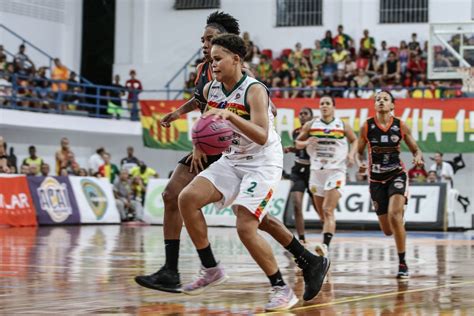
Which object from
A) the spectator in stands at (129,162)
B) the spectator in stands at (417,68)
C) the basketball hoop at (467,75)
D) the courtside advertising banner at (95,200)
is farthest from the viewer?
the spectator in stands at (129,162)

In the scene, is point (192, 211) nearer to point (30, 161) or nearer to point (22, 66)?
point (30, 161)

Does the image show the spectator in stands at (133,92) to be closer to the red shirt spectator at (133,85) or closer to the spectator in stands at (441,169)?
the red shirt spectator at (133,85)

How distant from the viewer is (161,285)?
Result: 9.10m

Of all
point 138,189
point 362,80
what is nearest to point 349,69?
point 362,80

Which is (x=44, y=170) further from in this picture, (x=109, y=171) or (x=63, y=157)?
(x=109, y=171)

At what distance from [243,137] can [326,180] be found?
264 inches

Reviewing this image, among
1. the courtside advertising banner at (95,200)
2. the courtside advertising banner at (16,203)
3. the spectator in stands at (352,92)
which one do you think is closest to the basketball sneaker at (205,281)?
the courtside advertising banner at (16,203)

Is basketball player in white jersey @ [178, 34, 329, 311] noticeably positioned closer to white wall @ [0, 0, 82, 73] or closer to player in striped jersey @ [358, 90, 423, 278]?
player in striped jersey @ [358, 90, 423, 278]

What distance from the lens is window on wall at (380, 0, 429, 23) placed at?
113 ft

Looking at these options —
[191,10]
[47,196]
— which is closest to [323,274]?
[47,196]

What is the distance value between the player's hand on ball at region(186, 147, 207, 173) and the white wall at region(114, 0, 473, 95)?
84.7 feet

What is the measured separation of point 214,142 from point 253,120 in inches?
14.2

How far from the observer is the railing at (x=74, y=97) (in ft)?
102

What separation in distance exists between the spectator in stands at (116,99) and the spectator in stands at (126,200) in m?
4.51
